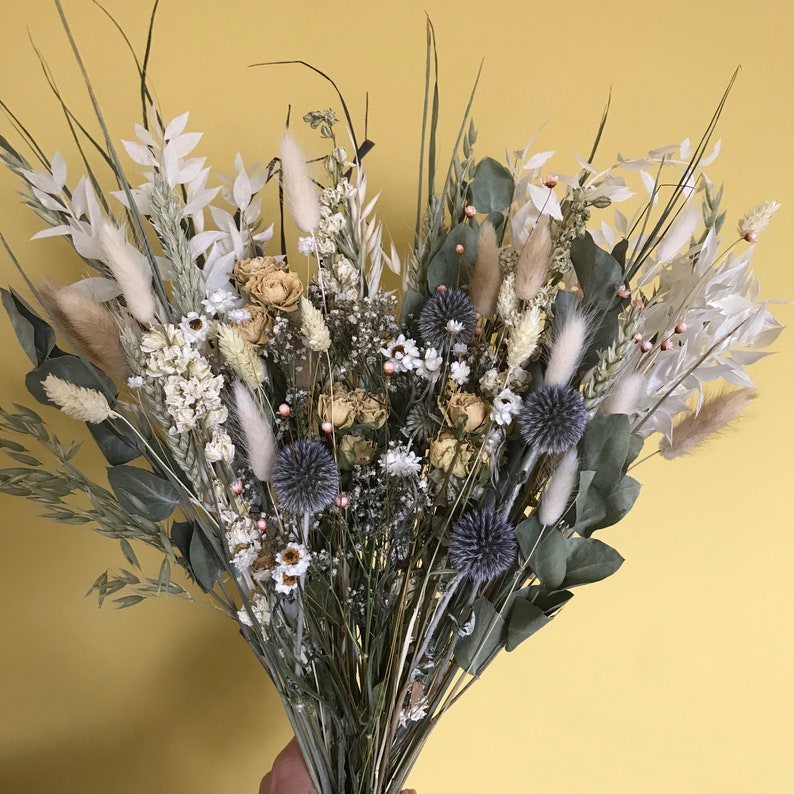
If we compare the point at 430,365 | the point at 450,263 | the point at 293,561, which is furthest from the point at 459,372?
the point at 293,561

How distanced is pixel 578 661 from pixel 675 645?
0.50 ft

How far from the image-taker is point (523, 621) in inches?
26.4

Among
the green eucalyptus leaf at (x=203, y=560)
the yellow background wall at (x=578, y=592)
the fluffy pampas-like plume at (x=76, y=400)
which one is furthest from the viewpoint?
the yellow background wall at (x=578, y=592)

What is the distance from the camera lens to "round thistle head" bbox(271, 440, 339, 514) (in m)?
0.64

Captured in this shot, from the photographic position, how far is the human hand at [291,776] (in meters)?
0.75

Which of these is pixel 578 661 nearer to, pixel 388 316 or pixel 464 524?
pixel 464 524

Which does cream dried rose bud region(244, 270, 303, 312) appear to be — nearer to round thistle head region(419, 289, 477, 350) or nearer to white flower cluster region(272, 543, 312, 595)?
round thistle head region(419, 289, 477, 350)

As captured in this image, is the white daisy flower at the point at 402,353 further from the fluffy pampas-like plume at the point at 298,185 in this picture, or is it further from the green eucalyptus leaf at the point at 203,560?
the green eucalyptus leaf at the point at 203,560

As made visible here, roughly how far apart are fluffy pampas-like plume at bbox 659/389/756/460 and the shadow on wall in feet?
2.25

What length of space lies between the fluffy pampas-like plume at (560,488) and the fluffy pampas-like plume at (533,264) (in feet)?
0.51

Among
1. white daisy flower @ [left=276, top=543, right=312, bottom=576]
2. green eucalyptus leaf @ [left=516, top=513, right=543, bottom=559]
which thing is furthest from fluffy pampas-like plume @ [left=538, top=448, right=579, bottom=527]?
white daisy flower @ [left=276, top=543, right=312, bottom=576]

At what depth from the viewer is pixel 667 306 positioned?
28.4 inches

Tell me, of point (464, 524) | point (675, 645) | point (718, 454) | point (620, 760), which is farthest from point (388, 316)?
point (620, 760)

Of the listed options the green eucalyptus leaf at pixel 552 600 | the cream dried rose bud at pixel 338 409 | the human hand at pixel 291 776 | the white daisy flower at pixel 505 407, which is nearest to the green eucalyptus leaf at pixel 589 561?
the green eucalyptus leaf at pixel 552 600
